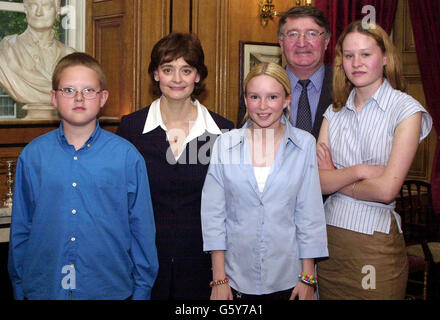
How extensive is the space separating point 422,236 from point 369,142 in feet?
7.19

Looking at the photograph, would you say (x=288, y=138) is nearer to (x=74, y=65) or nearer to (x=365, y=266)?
(x=365, y=266)

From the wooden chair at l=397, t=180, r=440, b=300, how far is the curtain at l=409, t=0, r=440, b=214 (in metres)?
0.17

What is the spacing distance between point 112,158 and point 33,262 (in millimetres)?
472

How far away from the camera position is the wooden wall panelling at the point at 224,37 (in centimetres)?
450

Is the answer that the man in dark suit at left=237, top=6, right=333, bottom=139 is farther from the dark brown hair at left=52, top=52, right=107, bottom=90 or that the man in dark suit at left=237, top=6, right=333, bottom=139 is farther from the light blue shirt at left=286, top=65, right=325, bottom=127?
the dark brown hair at left=52, top=52, right=107, bottom=90

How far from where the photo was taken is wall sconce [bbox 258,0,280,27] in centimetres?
475

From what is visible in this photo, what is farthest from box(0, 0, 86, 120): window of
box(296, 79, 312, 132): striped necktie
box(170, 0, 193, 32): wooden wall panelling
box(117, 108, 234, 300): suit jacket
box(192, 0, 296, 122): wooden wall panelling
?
box(296, 79, 312, 132): striped necktie

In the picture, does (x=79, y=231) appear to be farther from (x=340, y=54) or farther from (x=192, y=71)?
(x=340, y=54)

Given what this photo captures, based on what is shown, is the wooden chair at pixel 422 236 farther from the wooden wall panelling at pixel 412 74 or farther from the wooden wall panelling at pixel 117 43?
the wooden wall panelling at pixel 117 43

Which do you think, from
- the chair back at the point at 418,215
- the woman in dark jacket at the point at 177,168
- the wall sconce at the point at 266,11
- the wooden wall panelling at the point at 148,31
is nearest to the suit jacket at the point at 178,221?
the woman in dark jacket at the point at 177,168

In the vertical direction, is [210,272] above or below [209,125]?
below
